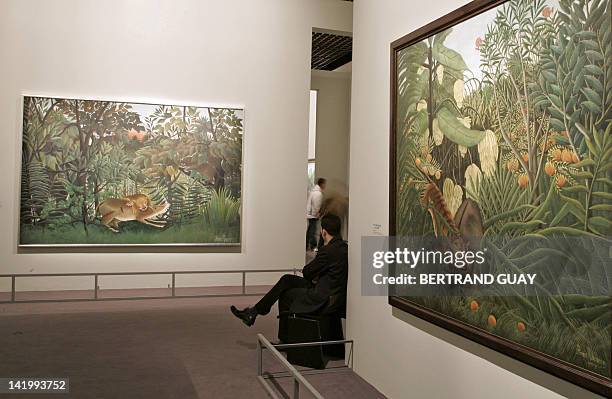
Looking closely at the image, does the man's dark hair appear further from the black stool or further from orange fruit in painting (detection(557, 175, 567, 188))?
orange fruit in painting (detection(557, 175, 567, 188))

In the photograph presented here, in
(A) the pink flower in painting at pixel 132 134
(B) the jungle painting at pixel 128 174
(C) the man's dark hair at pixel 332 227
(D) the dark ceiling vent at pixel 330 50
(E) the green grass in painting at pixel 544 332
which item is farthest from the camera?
(D) the dark ceiling vent at pixel 330 50

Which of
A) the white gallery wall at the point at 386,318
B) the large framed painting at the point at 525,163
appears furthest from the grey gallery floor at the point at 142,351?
the large framed painting at the point at 525,163

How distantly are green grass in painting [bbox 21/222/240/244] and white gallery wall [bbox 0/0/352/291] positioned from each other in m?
0.24

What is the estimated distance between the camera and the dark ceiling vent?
518 inches

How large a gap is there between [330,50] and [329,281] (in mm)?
9667

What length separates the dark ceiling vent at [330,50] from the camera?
13.1 metres

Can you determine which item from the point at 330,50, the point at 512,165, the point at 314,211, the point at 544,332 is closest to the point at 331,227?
the point at 512,165

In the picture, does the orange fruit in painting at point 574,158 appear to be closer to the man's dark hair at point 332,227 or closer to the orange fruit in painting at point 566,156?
the orange fruit in painting at point 566,156

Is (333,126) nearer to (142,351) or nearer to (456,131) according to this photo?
(142,351)

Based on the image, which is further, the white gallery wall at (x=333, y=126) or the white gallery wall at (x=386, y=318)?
the white gallery wall at (x=333, y=126)

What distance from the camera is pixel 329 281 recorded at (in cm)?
588

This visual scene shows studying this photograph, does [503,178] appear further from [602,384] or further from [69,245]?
[69,245]

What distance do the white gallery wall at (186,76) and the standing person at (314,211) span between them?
271 cm

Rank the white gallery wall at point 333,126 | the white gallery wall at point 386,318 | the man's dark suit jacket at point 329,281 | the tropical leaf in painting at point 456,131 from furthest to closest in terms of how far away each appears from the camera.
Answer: the white gallery wall at point 333,126, the man's dark suit jacket at point 329,281, the tropical leaf in painting at point 456,131, the white gallery wall at point 386,318
